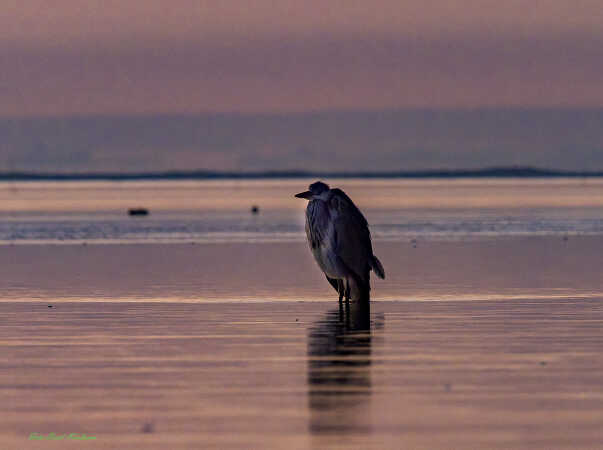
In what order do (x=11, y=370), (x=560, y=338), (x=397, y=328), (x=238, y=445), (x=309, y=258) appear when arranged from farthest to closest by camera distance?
(x=309, y=258) < (x=397, y=328) < (x=560, y=338) < (x=11, y=370) < (x=238, y=445)

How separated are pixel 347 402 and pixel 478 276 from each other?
40.2 feet

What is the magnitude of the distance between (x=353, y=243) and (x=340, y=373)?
6110 mm

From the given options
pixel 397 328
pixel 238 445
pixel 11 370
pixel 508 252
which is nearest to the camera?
pixel 238 445

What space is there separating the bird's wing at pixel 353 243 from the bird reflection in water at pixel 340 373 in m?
1.08

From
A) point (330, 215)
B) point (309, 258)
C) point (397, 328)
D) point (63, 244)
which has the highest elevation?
point (63, 244)

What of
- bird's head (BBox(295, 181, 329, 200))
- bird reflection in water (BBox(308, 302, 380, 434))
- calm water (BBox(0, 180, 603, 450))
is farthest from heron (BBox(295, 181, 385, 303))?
bird reflection in water (BBox(308, 302, 380, 434))

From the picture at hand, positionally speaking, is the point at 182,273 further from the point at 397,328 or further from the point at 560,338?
the point at 560,338

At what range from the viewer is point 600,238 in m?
33.4

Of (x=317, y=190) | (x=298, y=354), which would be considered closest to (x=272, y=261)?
(x=317, y=190)

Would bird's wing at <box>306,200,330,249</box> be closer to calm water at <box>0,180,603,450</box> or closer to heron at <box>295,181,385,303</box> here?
heron at <box>295,181,385,303</box>

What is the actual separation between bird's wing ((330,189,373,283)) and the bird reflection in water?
1083 mm

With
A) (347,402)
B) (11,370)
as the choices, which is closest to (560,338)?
(347,402)

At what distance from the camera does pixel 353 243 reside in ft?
57.0

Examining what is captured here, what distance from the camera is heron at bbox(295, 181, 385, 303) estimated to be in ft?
57.0
